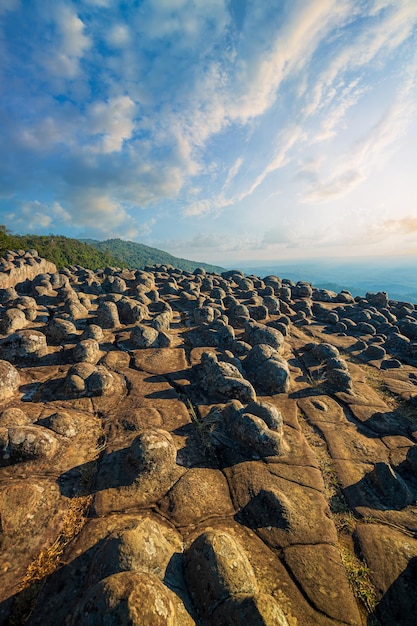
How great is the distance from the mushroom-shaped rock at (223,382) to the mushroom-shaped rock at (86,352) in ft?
11.2

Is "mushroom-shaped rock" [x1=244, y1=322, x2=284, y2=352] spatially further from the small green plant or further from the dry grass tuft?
the small green plant

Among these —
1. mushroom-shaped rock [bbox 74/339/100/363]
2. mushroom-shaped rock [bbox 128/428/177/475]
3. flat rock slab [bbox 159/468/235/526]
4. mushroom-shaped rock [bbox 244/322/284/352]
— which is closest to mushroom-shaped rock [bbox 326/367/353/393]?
mushroom-shaped rock [bbox 244/322/284/352]

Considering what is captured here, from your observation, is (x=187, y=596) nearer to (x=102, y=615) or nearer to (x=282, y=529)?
(x=102, y=615)

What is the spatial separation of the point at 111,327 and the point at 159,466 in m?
7.63

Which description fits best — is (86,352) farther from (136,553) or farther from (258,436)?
(136,553)

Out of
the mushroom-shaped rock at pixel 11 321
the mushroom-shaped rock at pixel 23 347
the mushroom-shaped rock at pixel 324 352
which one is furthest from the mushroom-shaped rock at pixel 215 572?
the mushroom-shaped rock at pixel 11 321

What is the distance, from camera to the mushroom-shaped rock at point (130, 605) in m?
2.53

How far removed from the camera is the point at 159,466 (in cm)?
495

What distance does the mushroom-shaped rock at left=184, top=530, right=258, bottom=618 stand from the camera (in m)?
3.13

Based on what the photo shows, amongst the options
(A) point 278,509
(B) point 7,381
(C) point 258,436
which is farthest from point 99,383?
(A) point 278,509

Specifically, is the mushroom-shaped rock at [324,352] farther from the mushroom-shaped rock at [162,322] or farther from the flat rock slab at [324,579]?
the flat rock slab at [324,579]

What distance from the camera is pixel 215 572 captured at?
3.24 m

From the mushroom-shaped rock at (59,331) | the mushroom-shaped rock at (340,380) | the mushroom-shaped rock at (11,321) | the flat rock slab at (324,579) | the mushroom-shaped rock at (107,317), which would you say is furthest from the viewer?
the mushroom-shaped rock at (107,317)

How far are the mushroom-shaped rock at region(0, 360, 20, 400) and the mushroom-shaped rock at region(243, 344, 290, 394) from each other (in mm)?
6429
